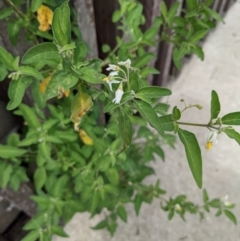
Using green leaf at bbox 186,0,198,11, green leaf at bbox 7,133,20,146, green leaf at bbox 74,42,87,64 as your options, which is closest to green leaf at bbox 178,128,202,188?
green leaf at bbox 74,42,87,64

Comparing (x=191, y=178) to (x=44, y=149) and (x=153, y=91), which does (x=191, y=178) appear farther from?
(x=153, y=91)

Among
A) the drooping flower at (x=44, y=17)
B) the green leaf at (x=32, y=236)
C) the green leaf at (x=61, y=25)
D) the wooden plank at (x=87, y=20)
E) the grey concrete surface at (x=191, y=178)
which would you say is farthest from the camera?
the grey concrete surface at (x=191, y=178)

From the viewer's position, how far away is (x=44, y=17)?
80cm

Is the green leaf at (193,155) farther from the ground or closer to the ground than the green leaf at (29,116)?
farther from the ground

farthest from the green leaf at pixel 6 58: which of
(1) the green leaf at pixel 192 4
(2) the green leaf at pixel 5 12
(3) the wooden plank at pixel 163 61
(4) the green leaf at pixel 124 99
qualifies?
(3) the wooden plank at pixel 163 61

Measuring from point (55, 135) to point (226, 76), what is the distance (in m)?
1.27

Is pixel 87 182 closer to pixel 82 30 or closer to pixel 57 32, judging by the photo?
pixel 82 30

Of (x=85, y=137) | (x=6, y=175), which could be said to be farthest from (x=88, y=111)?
(x=6, y=175)

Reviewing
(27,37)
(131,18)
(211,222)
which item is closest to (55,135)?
(27,37)

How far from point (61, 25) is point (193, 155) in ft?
0.96

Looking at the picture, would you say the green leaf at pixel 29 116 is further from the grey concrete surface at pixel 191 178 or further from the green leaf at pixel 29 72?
the grey concrete surface at pixel 191 178

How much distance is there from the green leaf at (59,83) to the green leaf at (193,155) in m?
0.20

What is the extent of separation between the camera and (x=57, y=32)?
0.56m

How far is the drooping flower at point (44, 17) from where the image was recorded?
788mm
